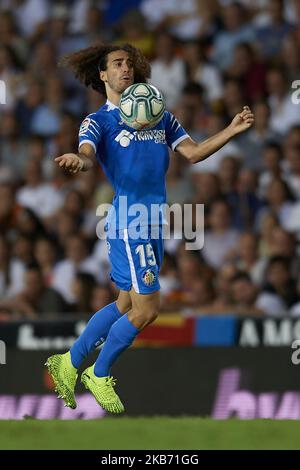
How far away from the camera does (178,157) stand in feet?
44.3

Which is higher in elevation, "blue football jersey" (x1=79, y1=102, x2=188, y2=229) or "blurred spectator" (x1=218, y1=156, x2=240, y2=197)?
"blurred spectator" (x1=218, y1=156, x2=240, y2=197)

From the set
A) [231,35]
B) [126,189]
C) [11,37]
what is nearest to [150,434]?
[126,189]

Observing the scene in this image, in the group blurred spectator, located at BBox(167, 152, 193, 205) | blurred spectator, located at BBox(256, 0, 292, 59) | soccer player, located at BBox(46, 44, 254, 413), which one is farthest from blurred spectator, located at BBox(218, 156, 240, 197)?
A: soccer player, located at BBox(46, 44, 254, 413)

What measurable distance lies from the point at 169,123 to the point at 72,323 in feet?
10.5

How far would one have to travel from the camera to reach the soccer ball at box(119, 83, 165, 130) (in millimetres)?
7934

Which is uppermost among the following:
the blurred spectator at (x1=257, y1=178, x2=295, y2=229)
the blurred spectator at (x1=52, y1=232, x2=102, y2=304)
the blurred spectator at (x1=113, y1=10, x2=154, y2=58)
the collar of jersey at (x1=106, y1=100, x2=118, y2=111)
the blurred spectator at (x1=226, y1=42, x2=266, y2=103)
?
the blurred spectator at (x1=113, y1=10, x2=154, y2=58)

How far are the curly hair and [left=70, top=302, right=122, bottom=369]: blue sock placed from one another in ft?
4.89

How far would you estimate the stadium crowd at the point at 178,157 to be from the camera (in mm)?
12344

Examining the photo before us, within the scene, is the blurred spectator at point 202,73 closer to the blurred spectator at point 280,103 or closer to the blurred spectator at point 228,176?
the blurred spectator at point 280,103

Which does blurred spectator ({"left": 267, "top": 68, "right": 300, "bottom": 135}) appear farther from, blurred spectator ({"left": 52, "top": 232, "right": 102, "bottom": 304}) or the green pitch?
the green pitch

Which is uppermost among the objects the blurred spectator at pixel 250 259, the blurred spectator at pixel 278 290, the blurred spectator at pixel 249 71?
the blurred spectator at pixel 249 71

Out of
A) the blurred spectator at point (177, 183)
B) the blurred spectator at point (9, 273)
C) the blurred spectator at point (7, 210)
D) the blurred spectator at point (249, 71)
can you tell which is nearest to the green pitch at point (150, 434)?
the blurred spectator at point (9, 273)

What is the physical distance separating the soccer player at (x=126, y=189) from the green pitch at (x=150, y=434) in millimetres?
262

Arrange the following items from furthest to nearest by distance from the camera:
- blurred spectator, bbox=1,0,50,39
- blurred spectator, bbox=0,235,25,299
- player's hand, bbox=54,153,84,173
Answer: blurred spectator, bbox=1,0,50,39 → blurred spectator, bbox=0,235,25,299 → player's hand, bbox=54,153,84,173
